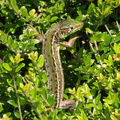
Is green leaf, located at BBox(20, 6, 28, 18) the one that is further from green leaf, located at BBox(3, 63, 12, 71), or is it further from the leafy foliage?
green leaf, located at BBox(3, 63, 12, 71)

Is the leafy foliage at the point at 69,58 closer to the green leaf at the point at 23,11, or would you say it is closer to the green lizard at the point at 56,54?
the green leaf at the point at 23,11

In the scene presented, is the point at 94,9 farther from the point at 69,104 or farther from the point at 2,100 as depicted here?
the point at 2,100

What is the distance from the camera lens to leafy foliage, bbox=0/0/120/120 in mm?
3166

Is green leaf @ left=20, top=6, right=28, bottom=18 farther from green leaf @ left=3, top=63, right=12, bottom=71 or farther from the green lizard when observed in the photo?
green leaf @ left=3, top=63, right=12, bottom=71

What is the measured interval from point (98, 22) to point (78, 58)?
0.52m

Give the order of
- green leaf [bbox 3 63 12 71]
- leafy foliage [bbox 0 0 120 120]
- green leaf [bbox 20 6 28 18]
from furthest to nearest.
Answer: green leaf [bbox 20 6 28 18] < leafy foliage [bbox 0 0 120 120] < green leaf [bbox 3 63 12 71]

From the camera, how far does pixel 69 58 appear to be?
14.8 feet

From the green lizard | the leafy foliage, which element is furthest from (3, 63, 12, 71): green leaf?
the green lizard

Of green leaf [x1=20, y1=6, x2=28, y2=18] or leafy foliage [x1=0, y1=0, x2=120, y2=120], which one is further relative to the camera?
green leaf [x1=20, y1=6, x2=28, y2=18]

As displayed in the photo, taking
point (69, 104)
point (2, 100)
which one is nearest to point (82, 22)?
point (69, 104)

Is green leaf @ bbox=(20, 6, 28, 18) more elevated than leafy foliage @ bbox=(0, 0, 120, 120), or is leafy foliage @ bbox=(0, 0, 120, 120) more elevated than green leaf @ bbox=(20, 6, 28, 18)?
green leaf @ bbox=(20, 6, 28, 18)

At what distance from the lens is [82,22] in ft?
13.5

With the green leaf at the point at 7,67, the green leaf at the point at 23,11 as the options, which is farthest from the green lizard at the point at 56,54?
the green leaf at the point at 7,67

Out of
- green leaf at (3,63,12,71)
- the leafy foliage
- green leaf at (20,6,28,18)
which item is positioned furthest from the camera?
green leaf at (20,6,28,18)
